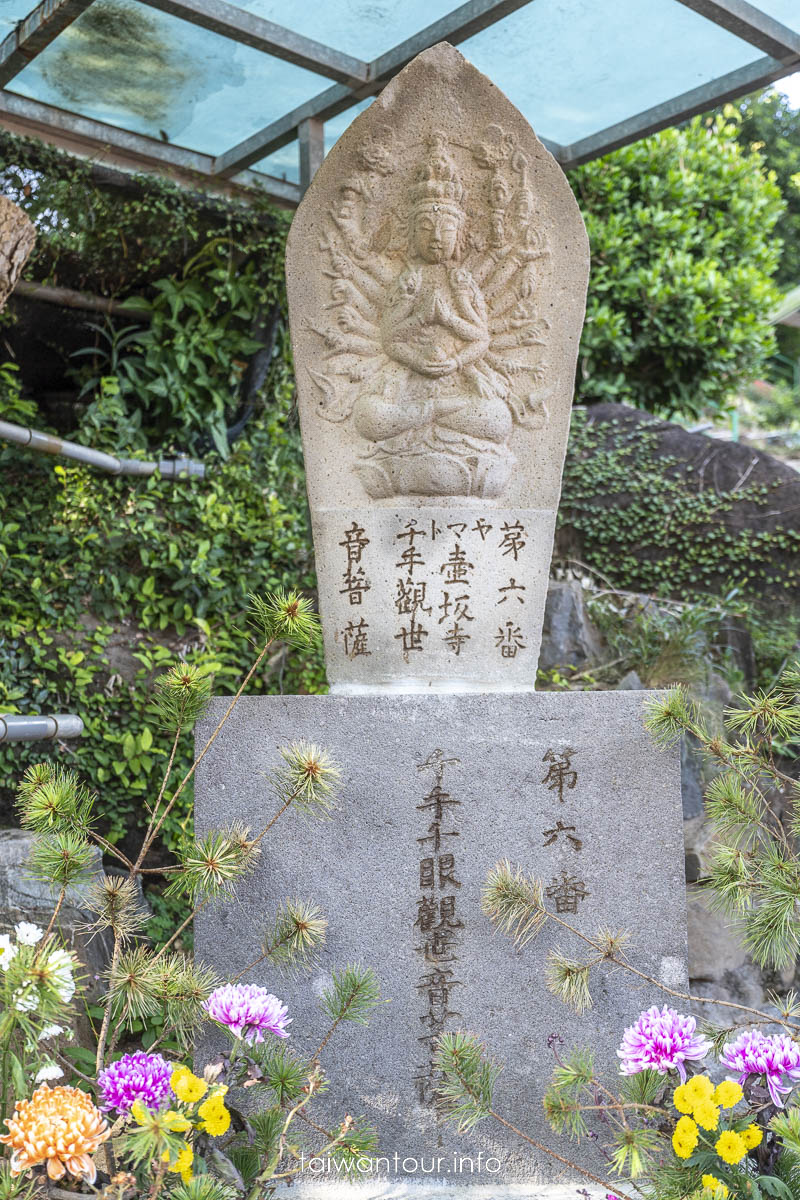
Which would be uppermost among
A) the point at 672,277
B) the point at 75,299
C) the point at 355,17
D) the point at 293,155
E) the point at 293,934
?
the point at 355,17

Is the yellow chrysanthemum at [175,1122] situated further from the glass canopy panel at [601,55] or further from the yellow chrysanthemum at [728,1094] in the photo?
the glass canopy panel at [601,55]

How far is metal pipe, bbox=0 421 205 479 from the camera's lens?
369 cm

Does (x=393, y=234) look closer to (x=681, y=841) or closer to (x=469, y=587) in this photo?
(x=469, y=587)

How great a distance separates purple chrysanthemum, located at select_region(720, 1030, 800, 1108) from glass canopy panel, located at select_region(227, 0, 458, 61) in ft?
10.3

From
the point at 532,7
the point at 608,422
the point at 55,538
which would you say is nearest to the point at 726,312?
the point at 608,422

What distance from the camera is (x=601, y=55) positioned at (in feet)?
12.0

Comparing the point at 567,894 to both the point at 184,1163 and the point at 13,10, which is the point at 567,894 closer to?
the point at 184,1163

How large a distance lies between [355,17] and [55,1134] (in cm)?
333

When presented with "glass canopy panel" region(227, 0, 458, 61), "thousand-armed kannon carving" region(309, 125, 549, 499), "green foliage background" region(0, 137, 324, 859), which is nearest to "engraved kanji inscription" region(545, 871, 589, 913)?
"thousand-armed kannon carving" region(309, 125, 549, 499)

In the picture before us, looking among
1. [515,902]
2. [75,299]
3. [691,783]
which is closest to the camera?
[515,902]

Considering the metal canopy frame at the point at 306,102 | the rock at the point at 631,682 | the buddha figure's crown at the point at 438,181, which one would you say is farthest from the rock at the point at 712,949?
the metal canopy frame at the point at 306,102

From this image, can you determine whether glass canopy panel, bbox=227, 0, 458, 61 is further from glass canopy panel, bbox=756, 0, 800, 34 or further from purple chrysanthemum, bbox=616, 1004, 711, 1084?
purple chrysanthemum, bbox=616, 1004, 711, 1084

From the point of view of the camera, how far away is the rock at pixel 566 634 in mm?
4453

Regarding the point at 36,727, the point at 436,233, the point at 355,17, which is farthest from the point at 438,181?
the point at 36,727
